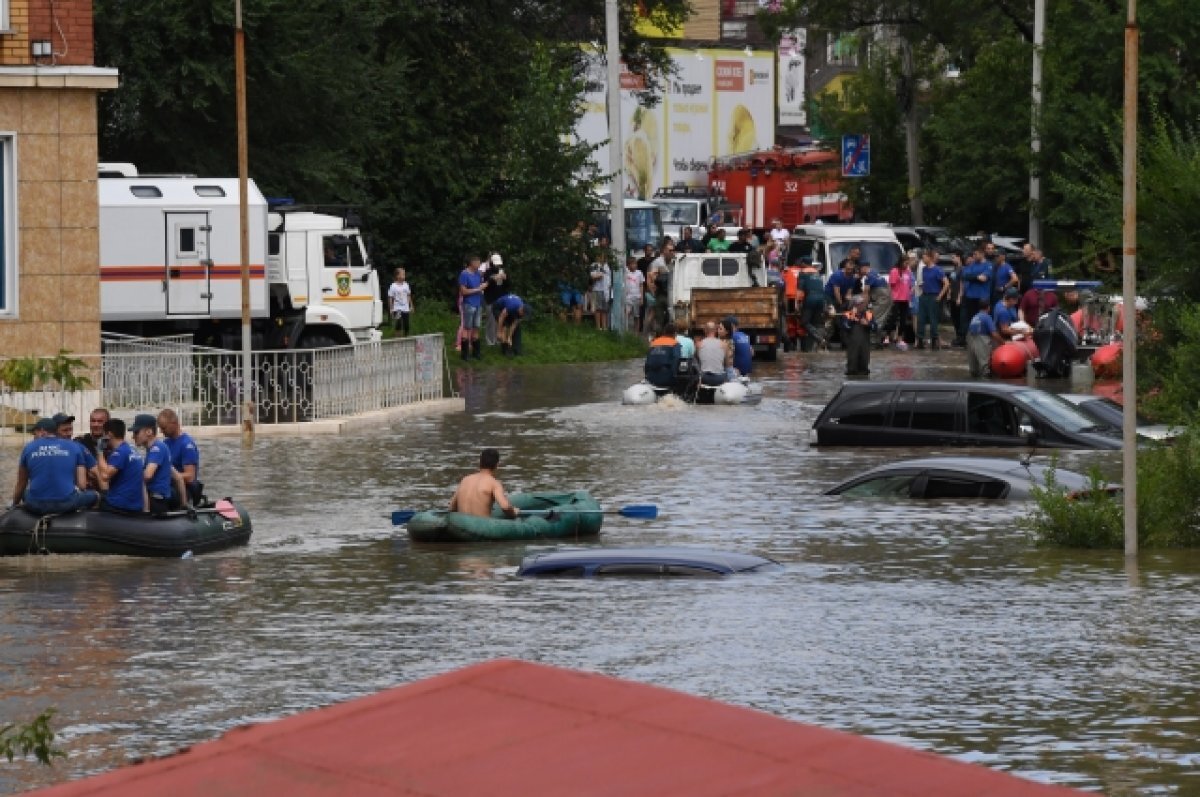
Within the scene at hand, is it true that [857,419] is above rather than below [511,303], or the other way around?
below

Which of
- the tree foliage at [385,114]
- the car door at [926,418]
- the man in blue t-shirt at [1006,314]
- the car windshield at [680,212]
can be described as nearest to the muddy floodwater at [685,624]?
the car door at [926,418]

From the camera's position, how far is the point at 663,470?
92.0 ft

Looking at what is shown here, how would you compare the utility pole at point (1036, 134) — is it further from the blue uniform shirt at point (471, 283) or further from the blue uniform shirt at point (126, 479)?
the blue uniform shirt at point (126, 479)

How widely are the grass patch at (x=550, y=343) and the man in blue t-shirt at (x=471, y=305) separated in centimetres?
27

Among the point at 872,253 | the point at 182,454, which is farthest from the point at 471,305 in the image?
the point at 182,454

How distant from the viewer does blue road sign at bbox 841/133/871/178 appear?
6669 cm

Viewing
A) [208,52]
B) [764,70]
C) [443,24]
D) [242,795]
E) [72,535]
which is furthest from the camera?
[764,70]

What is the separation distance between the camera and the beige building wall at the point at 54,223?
30.9m

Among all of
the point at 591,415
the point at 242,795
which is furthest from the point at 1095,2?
the point at 242,795

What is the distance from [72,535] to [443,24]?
115 feet

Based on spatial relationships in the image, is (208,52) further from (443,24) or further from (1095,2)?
(1095,2)

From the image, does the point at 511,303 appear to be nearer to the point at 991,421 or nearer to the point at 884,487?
the point at 991,421

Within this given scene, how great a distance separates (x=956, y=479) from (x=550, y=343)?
72.3ft

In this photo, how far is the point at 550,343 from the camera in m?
45.8
